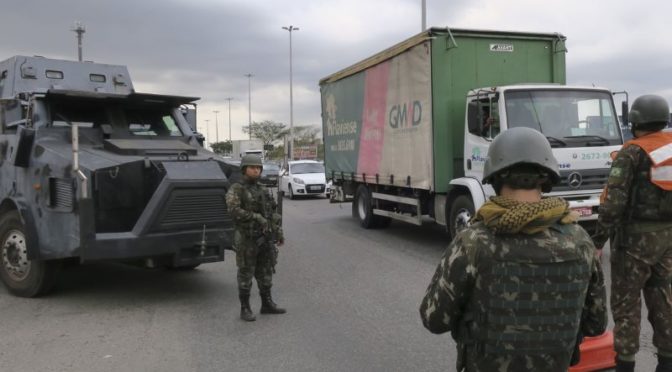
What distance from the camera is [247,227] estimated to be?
559 cm

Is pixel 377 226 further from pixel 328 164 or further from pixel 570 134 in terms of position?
pixel 570 134

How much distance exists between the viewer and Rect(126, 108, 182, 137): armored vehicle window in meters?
7.50

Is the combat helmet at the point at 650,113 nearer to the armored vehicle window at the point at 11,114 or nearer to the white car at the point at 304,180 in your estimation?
the armored vehicle window at the point at 11,114

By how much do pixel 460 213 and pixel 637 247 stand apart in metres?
5.35

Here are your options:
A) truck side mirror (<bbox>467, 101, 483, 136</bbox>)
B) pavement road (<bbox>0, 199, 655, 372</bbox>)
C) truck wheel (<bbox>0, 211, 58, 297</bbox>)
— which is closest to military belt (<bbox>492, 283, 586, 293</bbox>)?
pavement road (<bbox>0, 199, 655, 372</bbox>)

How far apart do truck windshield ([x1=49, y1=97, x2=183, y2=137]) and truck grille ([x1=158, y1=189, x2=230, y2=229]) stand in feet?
5.39

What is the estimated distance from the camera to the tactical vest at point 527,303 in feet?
6.38

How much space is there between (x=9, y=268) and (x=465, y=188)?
20.5ft

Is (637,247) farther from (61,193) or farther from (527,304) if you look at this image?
(61,193)

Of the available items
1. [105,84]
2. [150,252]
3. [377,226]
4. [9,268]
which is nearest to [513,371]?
[150,252]

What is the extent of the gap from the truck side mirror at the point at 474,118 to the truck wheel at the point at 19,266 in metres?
5.87

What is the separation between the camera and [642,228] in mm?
3572

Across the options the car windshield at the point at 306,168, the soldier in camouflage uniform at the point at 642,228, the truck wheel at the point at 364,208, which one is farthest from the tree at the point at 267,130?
the soldier in camouflage uniform at the point at 642,228

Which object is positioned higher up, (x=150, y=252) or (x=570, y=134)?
(x=570, y=134)
